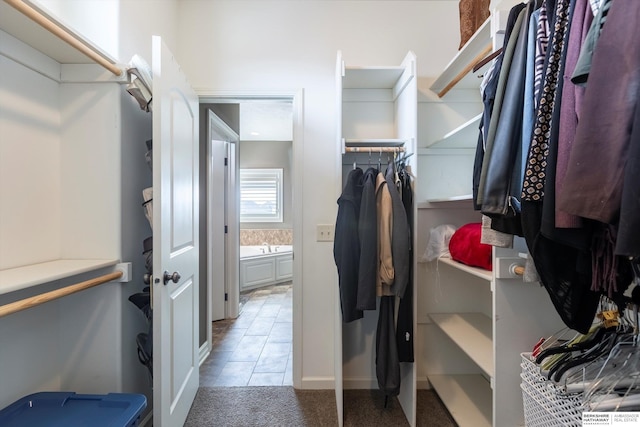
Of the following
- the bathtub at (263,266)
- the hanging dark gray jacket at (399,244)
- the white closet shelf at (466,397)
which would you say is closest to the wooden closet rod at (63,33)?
the hanging dark gray jacket at (399,244)

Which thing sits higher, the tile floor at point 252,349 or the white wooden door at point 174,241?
the white wooden door at point 174,241

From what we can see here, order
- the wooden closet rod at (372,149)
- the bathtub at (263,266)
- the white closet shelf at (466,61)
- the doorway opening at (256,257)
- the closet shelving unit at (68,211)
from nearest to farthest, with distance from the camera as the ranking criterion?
the closet shelving unit at (68,211) < the white closet shelf at (466,61) < the wooden closet rod at (372,149) < the doorway opening at (256,257) < the bathtub at (263,266)

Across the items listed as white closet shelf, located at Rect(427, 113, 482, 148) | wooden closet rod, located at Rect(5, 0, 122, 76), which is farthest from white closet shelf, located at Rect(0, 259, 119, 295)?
white closet shelf, located at Rect(427, 113, 482, 148)

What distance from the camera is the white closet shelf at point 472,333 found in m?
1.38

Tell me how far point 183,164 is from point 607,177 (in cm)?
166

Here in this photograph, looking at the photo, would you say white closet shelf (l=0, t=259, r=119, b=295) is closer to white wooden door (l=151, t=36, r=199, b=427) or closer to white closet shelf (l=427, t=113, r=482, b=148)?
white wooden door (l=151, t=36, r=199, b=427)

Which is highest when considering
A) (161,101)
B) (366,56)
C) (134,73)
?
(366,56)

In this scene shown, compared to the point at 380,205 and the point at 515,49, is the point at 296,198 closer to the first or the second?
the point at 380,205

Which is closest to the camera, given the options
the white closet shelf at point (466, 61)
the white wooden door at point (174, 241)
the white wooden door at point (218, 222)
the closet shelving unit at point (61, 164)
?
the closet shelving unit at point (61, 164)

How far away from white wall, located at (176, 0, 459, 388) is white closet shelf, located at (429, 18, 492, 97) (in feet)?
0.58

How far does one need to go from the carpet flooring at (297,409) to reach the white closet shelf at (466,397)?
0.30 feet

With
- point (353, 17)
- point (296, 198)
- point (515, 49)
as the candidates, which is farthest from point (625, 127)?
point (353, 17)

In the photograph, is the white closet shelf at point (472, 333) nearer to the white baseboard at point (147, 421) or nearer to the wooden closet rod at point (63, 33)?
the white baseboard at point (147, 421)

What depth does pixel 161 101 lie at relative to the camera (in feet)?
4.21
